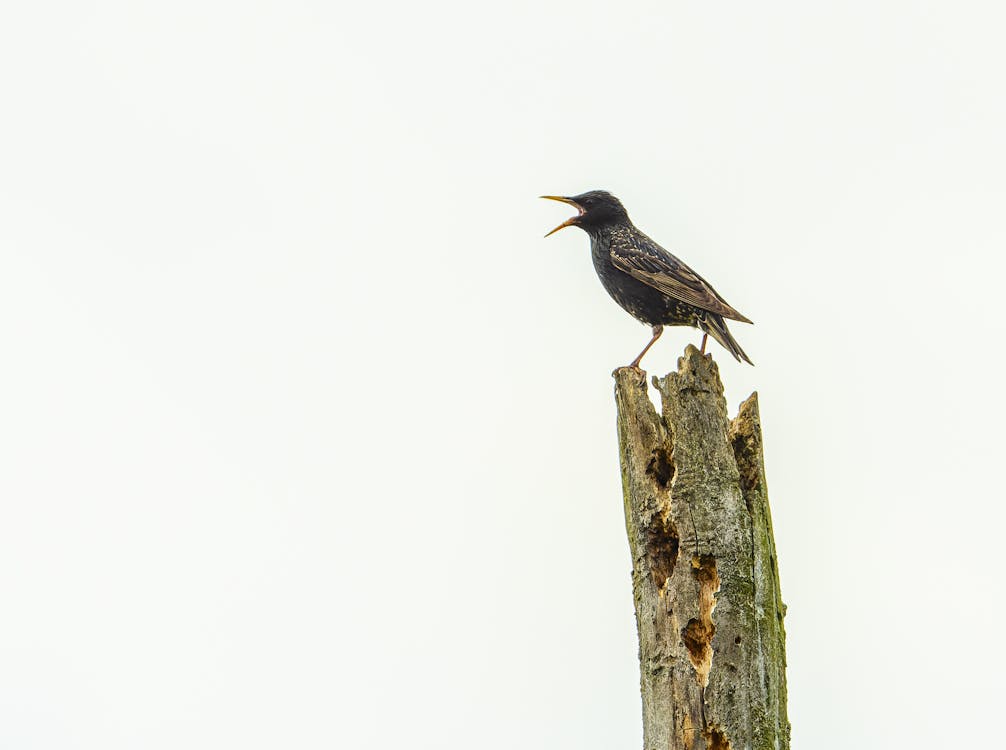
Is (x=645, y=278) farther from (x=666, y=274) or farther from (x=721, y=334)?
(x=721, y=334)

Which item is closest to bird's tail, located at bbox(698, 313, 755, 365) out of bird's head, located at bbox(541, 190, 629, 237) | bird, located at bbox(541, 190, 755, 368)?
bird, located at bbox(541, 190, 755, 368)

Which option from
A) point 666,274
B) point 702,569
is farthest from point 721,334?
point 702,569

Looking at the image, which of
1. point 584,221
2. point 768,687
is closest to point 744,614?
point 768,687

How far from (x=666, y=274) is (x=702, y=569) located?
435 cm

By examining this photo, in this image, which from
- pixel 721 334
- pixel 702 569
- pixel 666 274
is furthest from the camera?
pixel 666 274

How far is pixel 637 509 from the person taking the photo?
19.0 feet

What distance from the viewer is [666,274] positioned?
9.54 metres

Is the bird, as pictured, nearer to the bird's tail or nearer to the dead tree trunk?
the bird's tail

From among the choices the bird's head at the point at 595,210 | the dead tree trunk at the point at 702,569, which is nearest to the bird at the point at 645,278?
the bird's head at the point at 595,210

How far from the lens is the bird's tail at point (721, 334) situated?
346 inches

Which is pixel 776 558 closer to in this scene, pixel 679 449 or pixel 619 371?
pixel 679 449

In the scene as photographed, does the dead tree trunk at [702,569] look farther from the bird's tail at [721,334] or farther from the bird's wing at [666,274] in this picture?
the bird's wing at [666,274]

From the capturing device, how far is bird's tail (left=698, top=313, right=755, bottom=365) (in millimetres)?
8781

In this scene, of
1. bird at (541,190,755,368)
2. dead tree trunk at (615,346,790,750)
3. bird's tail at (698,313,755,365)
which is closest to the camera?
dead tree trunk at (615,346,790,750)
